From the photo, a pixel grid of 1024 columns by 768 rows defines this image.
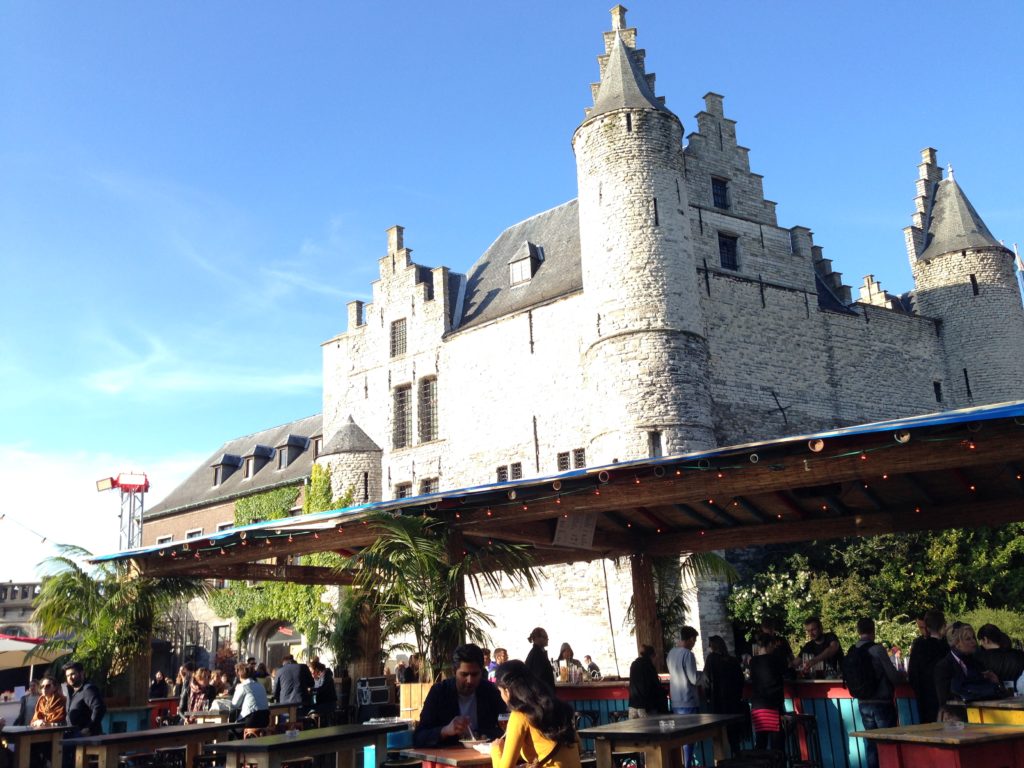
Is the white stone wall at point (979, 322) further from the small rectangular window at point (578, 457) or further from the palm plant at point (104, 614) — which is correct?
the palm plant at point (104, 614)

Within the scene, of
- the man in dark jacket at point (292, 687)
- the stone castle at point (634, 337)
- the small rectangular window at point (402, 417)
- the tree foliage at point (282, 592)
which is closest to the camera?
the man in dark jacket at point (292, 687)

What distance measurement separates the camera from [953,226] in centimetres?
2619

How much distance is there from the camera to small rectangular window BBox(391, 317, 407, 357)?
2714 centimetres

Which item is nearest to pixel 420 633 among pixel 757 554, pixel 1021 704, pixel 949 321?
pixel 1021 704

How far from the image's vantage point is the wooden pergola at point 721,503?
696 cm

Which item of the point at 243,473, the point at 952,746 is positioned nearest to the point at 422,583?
the point at 952,746

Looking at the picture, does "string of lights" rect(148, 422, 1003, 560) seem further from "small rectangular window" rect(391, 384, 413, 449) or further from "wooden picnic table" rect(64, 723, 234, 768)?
"small rectangular window" rect(391, 384, 413, 449)

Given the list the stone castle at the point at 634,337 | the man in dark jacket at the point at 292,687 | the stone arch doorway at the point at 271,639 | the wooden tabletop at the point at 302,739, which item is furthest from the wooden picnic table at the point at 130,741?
the stone arch doorway at the point at 271,639

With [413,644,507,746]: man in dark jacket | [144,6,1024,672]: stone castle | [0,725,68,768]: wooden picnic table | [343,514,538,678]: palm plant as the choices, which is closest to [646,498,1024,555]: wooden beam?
[343,514,538,678]: palm plant

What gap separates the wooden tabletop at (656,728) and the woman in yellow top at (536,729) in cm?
135

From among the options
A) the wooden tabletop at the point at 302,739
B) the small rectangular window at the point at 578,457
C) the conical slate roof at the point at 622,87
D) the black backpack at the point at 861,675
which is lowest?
the wooden tabletop at the point at 302,739

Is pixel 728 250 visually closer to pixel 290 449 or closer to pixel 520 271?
pixel 520 271

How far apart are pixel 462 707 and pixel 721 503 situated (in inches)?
175

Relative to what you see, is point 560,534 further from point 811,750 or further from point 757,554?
point 757,554
